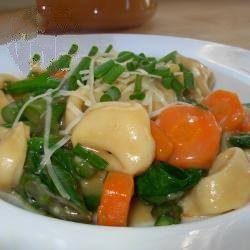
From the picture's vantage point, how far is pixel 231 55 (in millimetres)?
1734

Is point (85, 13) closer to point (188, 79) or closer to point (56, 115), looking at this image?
point (188, 79)

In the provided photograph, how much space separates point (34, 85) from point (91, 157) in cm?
33

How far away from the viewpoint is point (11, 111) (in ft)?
4.24

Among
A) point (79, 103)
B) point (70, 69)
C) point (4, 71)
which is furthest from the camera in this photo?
point (4, 71)

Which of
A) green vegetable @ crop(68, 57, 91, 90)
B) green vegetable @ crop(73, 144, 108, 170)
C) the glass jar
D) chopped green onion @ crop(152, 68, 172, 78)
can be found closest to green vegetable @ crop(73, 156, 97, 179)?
green vegetable @ crop(73, 144, 108, 170)

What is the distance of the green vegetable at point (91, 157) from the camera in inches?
43.0

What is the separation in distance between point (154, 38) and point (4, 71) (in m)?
0.57

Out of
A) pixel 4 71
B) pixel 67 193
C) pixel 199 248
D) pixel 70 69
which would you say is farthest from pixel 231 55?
pixel 199 248

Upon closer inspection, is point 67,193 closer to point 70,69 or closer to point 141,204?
point 141,204

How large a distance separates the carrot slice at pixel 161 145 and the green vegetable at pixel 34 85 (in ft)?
1.07

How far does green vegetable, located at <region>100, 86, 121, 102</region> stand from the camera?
1.21 m

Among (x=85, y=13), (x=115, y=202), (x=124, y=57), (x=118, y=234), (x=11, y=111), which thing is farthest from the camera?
(x=85, y=13)

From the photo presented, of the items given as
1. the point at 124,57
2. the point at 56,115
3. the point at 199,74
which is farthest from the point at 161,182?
the point at 199,74

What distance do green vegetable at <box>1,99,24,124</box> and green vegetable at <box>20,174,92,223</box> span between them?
10.2 inches
